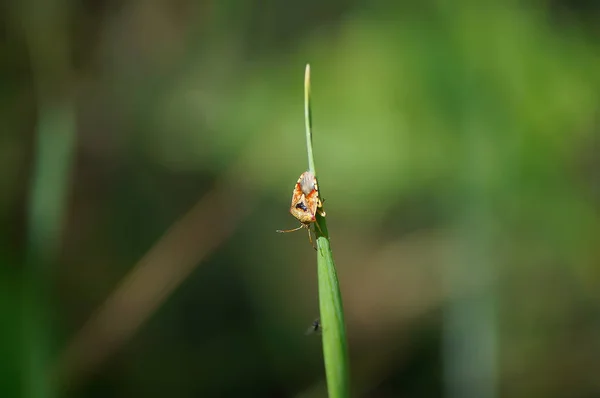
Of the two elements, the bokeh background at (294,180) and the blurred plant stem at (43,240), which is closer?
the blurred plant stem at (43,240)

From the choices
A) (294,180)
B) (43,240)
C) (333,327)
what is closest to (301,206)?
(333,327)

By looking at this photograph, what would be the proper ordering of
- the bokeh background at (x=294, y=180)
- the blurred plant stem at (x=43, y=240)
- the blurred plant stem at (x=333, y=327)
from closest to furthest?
1. the blurred plant stem at (x=333, y=327)
2. the blurred plant stem at (x=43, y=240)
3. the bokeh background at (x=294, y=180)

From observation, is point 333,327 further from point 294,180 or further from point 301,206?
point 294,180

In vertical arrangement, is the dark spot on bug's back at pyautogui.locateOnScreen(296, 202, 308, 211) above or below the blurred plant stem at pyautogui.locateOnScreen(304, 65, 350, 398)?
above

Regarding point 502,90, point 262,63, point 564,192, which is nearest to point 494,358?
point 564,192

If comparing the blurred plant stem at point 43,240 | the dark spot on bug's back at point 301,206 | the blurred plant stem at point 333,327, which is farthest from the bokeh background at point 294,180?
the blurred plant stem at point 333,327

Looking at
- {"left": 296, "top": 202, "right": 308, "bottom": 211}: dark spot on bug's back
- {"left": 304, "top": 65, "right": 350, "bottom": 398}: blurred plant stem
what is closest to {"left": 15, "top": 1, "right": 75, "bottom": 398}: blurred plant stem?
{"left": 296, "top": 202, "right": 308, "bottom": 211}: dark spot on bug's back

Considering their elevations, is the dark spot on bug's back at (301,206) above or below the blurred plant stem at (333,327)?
above

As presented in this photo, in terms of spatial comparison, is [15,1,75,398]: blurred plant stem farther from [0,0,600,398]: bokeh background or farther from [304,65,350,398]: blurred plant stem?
[304,65,350,398]: blurred plant stem

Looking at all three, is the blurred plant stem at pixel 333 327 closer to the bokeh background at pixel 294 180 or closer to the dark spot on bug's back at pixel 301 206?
the dark spot on bug's back at pixel 301 206
